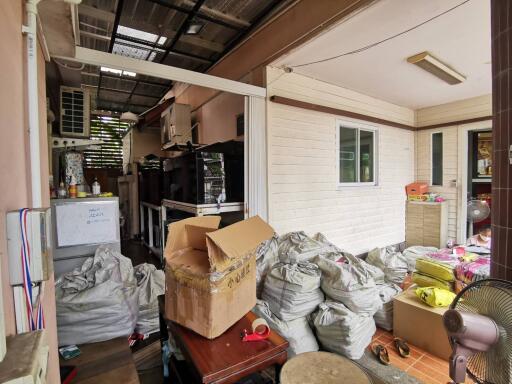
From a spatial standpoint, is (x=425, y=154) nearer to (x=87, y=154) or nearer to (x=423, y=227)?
(x=423, y=227)

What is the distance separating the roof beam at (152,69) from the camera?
2129 millimetres

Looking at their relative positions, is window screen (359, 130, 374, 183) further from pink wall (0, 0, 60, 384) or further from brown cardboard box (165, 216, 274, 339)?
pink wall (0, 0, 60, 384)

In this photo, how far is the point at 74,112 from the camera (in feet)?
8.55

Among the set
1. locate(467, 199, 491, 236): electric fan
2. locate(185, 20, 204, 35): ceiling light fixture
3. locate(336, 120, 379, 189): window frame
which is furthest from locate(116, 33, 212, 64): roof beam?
locate(467, 199, 491, 236): electric fan

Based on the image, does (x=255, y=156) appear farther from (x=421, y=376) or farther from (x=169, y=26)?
(x=421, y=376)

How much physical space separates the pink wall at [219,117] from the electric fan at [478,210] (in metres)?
4.14

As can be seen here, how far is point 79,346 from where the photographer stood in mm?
1821

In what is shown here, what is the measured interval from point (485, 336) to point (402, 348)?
1.57 m

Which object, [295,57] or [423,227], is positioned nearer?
[295,57]

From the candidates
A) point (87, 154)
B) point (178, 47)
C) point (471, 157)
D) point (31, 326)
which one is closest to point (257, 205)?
point (31, 326)

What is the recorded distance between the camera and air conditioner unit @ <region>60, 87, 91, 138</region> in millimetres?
2537

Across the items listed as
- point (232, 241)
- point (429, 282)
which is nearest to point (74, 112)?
point (232, 241)

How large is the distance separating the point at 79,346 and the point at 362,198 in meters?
4.05

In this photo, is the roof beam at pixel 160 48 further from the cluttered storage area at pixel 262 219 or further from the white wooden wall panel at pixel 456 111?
the white wooden wall panel at pixel 456 111
